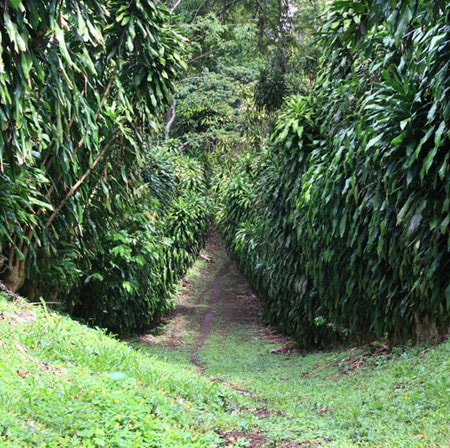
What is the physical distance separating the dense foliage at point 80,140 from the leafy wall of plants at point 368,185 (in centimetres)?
206

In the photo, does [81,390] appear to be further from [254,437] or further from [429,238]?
[429,238]

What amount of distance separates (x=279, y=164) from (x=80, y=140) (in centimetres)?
373

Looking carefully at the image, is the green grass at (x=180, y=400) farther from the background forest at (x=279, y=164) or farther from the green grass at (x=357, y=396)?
the background forest at (x=279, y=164)

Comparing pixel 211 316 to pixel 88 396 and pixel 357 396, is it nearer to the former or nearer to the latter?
pixel 357 396

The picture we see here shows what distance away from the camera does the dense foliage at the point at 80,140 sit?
3.71 metres

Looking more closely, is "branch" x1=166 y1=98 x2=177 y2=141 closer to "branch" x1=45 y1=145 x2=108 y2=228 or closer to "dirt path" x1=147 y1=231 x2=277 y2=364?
"dirt path" x1=147 y1=231 x2=277 y2=364

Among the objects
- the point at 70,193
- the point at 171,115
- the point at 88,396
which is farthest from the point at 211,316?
the point at 171,115

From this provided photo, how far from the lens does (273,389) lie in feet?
18.3

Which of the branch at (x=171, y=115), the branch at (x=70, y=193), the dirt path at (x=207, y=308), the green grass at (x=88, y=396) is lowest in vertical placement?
the dirt path at (x=207, y=308)

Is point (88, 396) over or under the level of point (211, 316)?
over

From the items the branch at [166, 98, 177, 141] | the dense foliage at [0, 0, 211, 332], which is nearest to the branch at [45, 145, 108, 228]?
the dense foliage at [0, 0, 211, 332]

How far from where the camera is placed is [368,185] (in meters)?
5.42

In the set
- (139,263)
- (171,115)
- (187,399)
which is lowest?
(187,399)

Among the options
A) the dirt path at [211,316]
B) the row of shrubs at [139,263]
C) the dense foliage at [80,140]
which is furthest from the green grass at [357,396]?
the dense foliage at [80,140]
